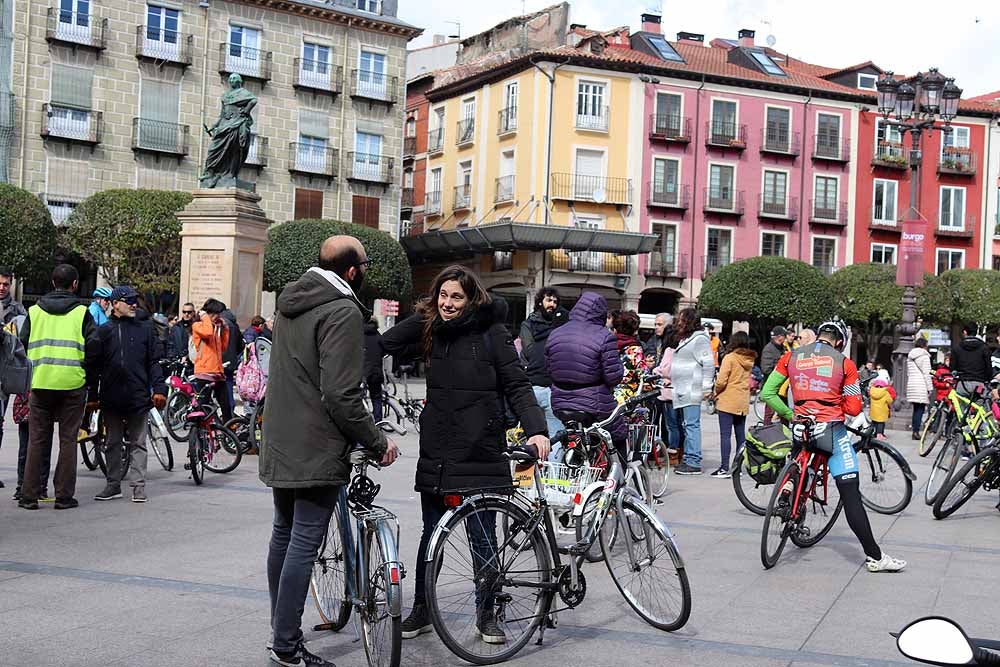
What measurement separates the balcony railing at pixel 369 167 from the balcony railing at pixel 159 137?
6.18 m

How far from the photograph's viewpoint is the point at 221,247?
69.8ft

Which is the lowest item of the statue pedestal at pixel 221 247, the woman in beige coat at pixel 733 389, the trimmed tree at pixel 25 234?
the woman in beige coat at pixel 733 389

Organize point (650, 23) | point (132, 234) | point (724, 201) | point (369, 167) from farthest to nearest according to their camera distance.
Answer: point (650, 23)
point (724, 201)
point (369, 167)
point (132, 234)

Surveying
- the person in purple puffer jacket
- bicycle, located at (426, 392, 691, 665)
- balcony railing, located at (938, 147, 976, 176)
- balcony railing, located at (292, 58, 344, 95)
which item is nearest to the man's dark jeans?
bicycle, located at (426, 392, 691, 665)

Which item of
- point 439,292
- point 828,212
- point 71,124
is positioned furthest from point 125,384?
point 828,212

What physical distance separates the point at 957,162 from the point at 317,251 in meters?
29.3

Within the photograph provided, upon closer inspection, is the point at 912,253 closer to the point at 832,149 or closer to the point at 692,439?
the point at 692,439

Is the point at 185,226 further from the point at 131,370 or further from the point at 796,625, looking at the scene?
the point at 796,625

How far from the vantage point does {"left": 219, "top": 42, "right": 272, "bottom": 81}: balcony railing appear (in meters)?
44.2

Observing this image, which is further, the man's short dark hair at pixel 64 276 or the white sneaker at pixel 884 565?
the man's short dark hair at pixel 64 276

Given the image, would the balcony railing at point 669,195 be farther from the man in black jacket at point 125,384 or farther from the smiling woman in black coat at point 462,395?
the smiling woman in black coat at point 462,395

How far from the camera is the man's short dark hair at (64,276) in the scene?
31.5 feet

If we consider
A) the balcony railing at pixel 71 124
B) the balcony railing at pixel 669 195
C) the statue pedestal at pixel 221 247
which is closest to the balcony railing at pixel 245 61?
the balcony railing at pixel 71 124

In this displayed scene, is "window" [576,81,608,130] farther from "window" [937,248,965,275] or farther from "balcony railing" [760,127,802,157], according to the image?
"window" [937,248,965,275]
